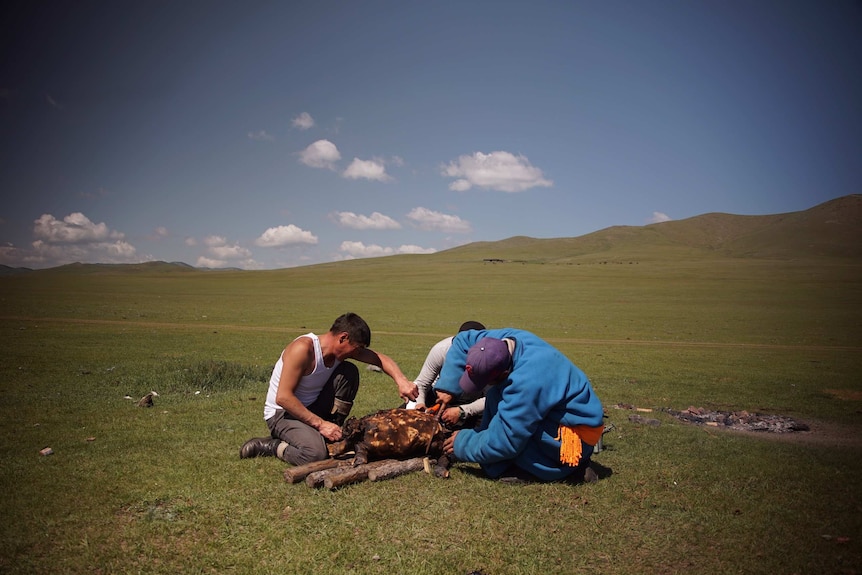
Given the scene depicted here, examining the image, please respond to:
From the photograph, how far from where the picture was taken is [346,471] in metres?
6.29

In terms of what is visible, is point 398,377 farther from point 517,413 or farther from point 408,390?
point 517,413

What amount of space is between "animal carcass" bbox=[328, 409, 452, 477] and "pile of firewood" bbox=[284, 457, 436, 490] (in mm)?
110

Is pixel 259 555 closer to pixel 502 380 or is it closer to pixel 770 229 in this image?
pixel 502 380

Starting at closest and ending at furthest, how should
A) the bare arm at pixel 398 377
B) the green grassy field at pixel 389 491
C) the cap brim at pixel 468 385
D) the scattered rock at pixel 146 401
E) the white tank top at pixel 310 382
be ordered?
the green grassy field at pixel 389 491 < the cap brim at pixel 468 385 < the white tank top at pixel 310 382 < the bare arm at pixel 398 377 < the scattered rock at pixel 146 401

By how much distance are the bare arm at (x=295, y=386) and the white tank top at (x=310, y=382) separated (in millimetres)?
119

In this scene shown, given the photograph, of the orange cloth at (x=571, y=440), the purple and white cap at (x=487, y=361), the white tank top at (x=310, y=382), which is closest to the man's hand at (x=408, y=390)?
the white tank top at (x=310, y=382)

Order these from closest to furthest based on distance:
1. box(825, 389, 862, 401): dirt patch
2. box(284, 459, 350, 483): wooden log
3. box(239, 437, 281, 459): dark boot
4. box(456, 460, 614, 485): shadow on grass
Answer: box(284, 459, 350, 483): wooden log < box(456, 460, 614, 485): shadow on grass < box(239, 437, 281, 459): dark boot < box(825, 389, 862, 401): dirt patch

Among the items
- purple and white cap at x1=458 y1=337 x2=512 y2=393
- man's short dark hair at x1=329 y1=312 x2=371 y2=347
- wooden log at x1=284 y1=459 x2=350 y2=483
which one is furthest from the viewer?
man's short dark hair at x1=329 y1=312 x2=371 y2=347

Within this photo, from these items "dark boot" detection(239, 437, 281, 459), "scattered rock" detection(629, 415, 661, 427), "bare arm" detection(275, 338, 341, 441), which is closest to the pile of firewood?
"bare arm" detection(275, 338, 341, 441)

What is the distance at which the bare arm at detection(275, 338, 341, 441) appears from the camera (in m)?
6.91

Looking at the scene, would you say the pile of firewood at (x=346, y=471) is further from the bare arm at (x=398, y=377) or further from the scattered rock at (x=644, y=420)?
the scattered rock at (x=644, y=420)

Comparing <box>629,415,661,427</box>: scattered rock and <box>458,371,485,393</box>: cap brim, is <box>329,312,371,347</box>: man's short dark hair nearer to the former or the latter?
<box>458,371,485,393</box>: cap brim

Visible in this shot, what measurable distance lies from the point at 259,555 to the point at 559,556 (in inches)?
103

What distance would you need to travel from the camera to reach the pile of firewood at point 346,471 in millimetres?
6184
